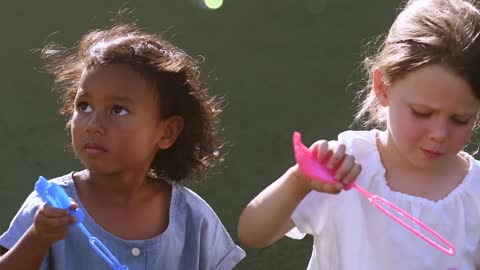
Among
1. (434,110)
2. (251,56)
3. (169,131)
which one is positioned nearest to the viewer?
(434,110)

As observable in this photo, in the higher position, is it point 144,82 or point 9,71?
point 9,71

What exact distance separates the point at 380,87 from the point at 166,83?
55 centimetres

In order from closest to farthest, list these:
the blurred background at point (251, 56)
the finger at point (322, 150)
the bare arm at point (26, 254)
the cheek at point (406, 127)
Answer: the finger at point (322, 150) → the bare arm at point (26, 254) → the cheek at point (406, 127) → the blurred background at point (251, 56)

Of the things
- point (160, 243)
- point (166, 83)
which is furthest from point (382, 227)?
point (166, 83)

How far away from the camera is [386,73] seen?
2170 millimetres

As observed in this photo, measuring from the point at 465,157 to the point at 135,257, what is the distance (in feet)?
2.88

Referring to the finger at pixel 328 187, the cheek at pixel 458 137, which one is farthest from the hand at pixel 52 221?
the cheek at pixel 458 137

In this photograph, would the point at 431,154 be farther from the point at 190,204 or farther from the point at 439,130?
the point at 190,204

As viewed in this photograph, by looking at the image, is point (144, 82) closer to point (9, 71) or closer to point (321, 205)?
point (321, 205)

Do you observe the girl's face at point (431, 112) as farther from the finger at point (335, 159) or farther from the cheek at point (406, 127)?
the finger at point (335, 159)

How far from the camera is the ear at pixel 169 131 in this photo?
7.83 ft

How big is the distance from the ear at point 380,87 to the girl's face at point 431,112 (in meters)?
0.04

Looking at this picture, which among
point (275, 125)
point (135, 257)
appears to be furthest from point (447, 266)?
point (275, 125)

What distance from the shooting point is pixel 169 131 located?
7.93 feet
